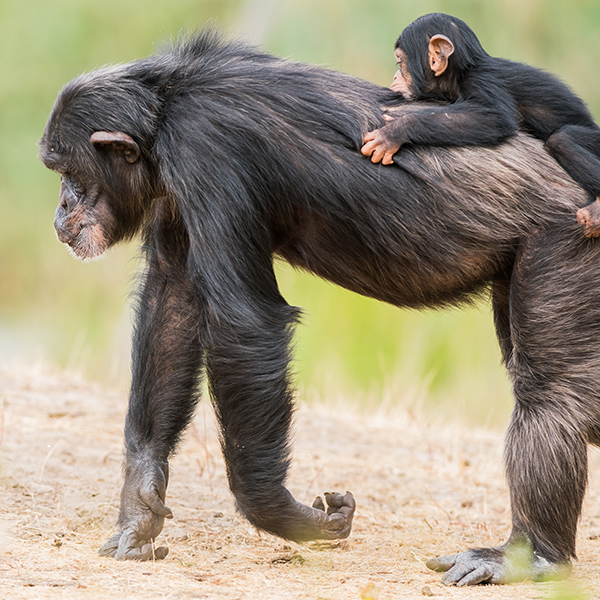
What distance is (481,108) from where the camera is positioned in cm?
405

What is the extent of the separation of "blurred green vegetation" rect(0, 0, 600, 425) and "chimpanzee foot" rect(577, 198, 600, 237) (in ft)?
15.0

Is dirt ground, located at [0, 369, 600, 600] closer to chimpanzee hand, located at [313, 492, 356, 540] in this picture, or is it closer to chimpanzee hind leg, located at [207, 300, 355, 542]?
chimpanzee hand, located at [313, 492, 356, 540]

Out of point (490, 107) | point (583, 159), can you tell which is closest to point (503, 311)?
point (583, 159)

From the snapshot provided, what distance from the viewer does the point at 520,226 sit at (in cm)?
409

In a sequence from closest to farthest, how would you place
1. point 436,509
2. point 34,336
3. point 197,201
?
point 197,201
point 436,509
point 34,336

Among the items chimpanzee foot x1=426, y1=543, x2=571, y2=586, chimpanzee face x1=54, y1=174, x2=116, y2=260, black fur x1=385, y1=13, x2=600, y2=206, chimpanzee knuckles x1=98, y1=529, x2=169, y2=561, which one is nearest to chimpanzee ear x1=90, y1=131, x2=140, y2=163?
chimpanzee face x1=54, y1=174, x2=116, y2=260

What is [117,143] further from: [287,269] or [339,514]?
[287,269]

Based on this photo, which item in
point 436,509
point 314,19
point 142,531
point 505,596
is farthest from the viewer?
point 314,19

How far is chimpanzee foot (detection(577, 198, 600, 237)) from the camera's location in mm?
3900

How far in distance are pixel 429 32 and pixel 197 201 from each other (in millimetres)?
1380

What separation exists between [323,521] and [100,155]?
2.04m

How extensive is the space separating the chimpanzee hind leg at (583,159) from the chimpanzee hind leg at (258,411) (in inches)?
53.5

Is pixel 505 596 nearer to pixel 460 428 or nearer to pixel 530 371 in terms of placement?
pixel 530 371

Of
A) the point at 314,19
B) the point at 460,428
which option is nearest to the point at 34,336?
the point at 314,19
